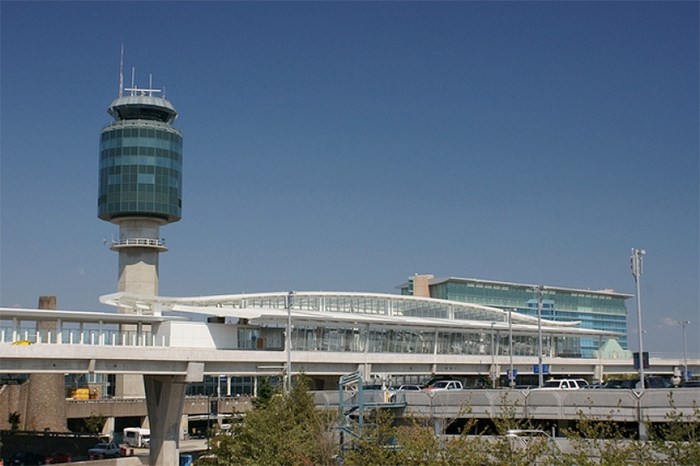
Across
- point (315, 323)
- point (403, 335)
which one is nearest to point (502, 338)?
point (403, 335)

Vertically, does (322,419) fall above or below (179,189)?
below

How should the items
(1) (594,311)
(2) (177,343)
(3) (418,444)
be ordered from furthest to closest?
(1) (594,311)
(2) (177,343)
(3) (418,444)

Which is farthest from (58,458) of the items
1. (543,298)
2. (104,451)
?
(543,298)

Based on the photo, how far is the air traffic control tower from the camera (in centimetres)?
11169

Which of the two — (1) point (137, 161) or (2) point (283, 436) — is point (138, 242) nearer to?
(1) point (137, 161)

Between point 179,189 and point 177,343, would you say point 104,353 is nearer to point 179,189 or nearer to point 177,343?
point 177,343

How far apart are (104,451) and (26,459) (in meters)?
6.96

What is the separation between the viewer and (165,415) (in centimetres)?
7050

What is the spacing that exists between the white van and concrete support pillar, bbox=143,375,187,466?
80.7ft

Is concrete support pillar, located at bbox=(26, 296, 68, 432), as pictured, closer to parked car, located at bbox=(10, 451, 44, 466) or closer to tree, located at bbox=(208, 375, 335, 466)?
parked car, located at bbox=(10, 451, 44, 466)

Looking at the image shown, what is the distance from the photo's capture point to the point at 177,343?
79688 millimetres

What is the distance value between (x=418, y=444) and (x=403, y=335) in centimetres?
7120

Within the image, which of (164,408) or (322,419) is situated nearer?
(322,419)

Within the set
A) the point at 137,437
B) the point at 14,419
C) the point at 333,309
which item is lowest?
the point at 137,437
